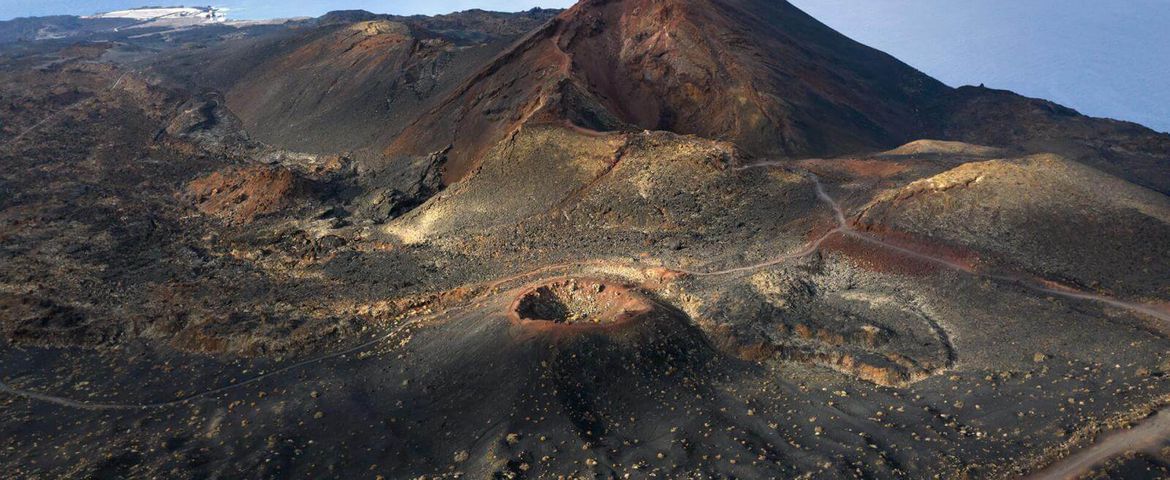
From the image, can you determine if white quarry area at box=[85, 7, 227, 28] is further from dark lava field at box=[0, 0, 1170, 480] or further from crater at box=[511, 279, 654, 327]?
crater at box=[511, 279, 654, 327]

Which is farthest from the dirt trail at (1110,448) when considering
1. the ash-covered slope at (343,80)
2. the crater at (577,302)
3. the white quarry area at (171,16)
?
the white quarry area at (171,16)

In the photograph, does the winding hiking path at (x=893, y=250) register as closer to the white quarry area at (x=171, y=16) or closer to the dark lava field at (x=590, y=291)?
the dark lava field at (x=590, y=291)

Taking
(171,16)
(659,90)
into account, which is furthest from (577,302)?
(171,16)

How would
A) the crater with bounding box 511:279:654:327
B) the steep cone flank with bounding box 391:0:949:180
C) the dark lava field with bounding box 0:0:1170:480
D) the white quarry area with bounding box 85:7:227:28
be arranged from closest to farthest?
the dark lava field with bounding box 0:0:1170:480, the crater with bounding box 511:279:654:327, the steep cone flank with bounding box 391:0:949:180, the white quarry area with bounding box 85:7:227:28

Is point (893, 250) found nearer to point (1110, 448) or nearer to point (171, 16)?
point (1110, 448)

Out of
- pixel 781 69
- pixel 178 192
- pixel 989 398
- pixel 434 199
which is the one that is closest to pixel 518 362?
pixel 989 398

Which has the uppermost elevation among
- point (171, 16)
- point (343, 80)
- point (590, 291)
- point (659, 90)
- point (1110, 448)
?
point (171, 16)

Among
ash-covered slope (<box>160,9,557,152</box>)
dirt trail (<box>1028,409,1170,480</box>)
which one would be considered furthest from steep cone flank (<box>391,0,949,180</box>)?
dirt trail (<box>1028,409,1170,480</box>)
